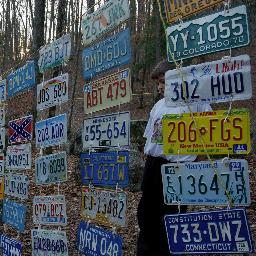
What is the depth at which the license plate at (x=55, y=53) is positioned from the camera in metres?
4.30

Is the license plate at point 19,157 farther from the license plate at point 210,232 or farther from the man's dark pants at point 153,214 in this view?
the license plate at point 210,232

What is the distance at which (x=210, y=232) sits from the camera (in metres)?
2.79

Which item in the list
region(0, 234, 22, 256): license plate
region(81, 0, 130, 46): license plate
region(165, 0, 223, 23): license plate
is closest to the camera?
region(165, 0, 223, 23): license plate

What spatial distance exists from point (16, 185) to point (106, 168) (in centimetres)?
162

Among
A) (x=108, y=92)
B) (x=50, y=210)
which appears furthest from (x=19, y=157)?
(x=108, y=92)

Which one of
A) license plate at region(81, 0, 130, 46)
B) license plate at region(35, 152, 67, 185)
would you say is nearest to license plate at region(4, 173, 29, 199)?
license plate at region(35, 152, 67, 185)

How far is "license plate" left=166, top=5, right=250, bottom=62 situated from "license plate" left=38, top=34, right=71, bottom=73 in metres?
1.49

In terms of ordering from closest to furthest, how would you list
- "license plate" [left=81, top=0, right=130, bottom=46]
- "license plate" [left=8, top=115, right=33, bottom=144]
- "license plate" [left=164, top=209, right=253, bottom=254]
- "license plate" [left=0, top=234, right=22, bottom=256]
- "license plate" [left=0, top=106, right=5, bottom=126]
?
1. "license plate" [left=164, top=209, right=253, bottom=254]
2. "license plate" [left=81, top=0, right=130, bottom=46]
3. "license plate" [left=0, top=234, right=22, bottom=256]
4. "license plate" [left=8, top=115, right=33, bottom=144]
5. "license plate" [left=0, top=106, right=5, bottom=126]

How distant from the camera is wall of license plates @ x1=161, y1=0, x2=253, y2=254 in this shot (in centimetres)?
270

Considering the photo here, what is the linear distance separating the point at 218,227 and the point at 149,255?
1529mm

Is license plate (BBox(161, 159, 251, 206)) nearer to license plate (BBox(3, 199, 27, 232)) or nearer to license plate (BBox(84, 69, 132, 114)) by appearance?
license plate (BBox(84, 69, 132, 114))

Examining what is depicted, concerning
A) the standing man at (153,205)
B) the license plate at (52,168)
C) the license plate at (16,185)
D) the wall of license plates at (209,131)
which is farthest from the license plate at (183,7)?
the license plate at (16,185)

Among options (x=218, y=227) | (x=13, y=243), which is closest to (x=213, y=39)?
(x=218, y=227)

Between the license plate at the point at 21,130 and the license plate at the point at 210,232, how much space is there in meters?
2.28
